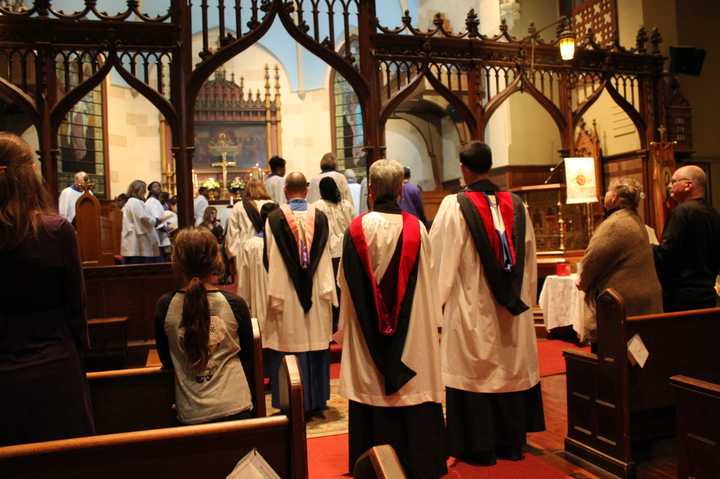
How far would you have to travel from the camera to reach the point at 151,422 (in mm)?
2738

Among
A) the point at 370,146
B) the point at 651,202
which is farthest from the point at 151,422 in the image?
the point at 651,202

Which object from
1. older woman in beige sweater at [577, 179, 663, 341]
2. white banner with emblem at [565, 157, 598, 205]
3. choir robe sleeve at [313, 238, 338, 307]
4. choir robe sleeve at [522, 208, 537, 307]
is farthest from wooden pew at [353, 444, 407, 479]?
white banner with emblem at [565, 157, 598, 205]

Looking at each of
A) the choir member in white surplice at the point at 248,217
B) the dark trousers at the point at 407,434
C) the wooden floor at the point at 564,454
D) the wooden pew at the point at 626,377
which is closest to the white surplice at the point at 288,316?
the choir member in white surplice at the point at 248,217

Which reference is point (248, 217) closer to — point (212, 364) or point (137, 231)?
point (212, 364)

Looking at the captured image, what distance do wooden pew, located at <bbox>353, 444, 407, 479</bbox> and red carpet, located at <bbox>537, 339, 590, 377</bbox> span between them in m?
4.87

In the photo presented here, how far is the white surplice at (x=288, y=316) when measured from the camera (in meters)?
4.64

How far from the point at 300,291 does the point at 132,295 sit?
2.68 metres

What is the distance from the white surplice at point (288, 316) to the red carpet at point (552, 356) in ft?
7.43

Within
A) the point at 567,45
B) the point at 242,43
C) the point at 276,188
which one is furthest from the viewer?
the point at 276,188

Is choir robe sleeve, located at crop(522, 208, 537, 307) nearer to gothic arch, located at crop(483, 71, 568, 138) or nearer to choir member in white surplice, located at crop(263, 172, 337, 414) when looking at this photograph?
choir member in white surplice, located at crop(263, 172, 337, 414)

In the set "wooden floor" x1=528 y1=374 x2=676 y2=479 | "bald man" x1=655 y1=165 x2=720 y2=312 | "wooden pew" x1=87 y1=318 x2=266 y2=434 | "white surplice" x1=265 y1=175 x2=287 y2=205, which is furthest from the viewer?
"white surplice" x1=265 y1=175 x2=287 y2=205

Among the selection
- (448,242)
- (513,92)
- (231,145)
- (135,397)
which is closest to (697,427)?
(448,242)

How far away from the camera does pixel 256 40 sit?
266 inches

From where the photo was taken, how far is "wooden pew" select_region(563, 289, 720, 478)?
3.48 m
